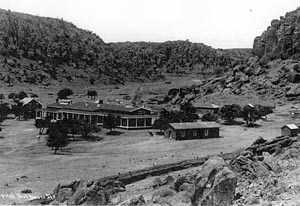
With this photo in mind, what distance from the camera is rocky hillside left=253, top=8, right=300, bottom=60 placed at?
122125mm

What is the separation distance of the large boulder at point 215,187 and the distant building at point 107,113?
51345 millimetres

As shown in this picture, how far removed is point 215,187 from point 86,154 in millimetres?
33870

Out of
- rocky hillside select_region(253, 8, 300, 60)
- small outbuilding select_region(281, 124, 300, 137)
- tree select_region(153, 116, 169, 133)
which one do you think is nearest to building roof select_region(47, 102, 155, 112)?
tree select_region(153, 116, 169, 133)

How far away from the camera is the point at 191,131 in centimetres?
6544

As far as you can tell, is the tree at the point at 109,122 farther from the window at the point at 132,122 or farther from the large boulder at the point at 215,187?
the large boulder at the point at 215,187

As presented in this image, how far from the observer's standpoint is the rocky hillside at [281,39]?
12212 centimetres

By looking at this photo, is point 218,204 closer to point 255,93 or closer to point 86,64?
point 255,93

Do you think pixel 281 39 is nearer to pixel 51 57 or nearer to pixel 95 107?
pixel 95 107

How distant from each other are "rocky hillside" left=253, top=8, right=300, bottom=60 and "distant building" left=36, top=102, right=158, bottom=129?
200 feet

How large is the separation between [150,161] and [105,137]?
18866 millimetres

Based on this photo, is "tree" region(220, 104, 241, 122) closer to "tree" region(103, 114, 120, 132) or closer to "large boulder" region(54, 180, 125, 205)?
"tree" region(103, 114, 120, 132)

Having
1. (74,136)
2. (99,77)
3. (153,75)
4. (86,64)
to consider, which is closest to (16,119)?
(74,136)

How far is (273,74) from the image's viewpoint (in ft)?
371

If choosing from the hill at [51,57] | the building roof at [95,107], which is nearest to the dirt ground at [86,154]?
the building roof at [95,107]
